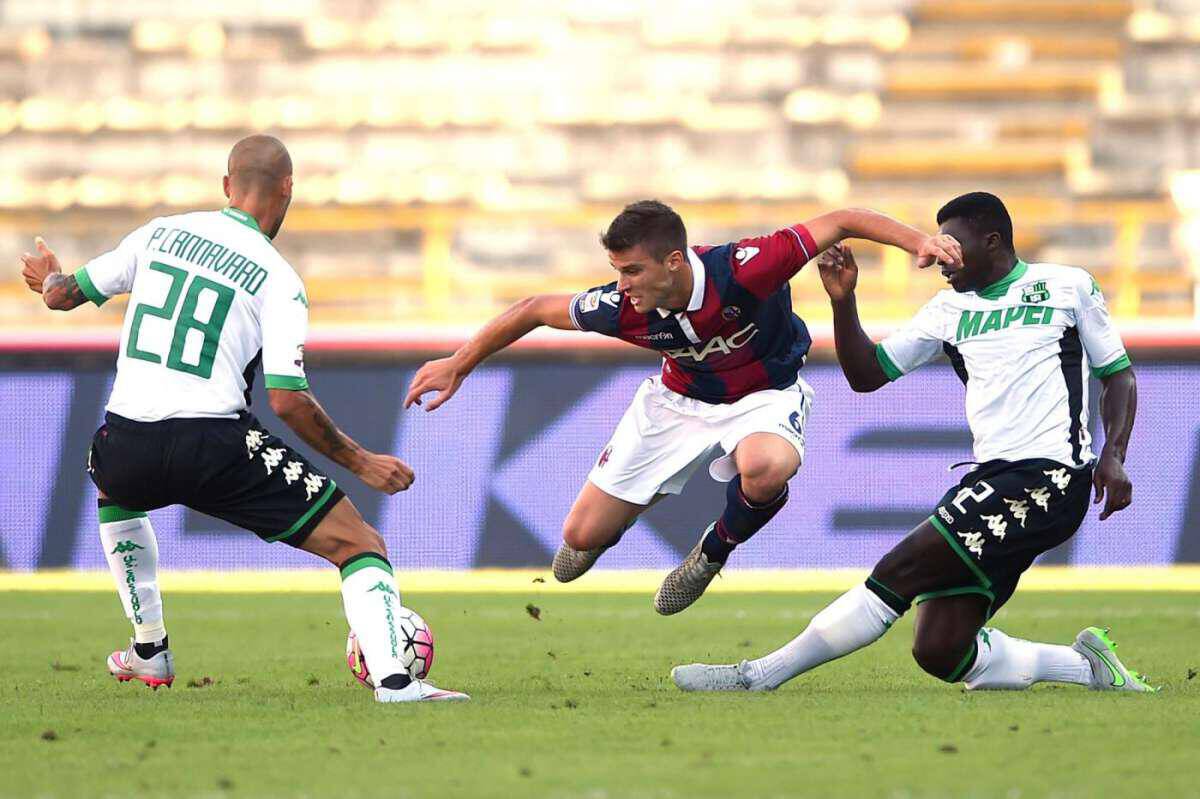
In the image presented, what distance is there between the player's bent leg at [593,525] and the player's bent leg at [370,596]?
Result: 1657mm

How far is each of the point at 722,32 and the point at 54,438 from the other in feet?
38.7

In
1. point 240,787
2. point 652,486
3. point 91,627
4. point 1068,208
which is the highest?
point 1068,208

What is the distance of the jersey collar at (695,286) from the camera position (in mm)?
6934

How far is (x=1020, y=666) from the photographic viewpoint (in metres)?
6.42

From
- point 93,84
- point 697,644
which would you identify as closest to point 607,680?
point 697,644

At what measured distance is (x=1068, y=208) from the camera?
62.1ft

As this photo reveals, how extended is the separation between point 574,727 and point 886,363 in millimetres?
2109

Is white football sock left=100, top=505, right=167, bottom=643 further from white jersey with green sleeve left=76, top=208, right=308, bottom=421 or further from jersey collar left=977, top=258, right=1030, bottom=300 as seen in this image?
jersey collar left=977, top=258, right=1030, bottom=300

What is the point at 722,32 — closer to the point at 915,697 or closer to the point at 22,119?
the point at 22,119

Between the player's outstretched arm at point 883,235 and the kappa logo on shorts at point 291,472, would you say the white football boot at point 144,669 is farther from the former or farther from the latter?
the player's outstretched arm at point 883,235

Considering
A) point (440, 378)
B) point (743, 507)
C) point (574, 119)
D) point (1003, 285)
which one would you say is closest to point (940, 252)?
point (1003, 285)

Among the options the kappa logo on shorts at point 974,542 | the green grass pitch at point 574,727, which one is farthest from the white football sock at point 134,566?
the kappa logo on shorts at point 974,542

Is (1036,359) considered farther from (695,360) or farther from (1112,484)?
(695,360)

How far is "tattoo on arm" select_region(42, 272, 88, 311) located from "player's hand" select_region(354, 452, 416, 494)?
1254 millimetres
